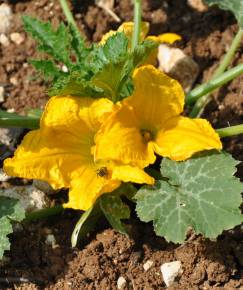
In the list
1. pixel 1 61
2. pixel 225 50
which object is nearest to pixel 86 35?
pixel 1 61

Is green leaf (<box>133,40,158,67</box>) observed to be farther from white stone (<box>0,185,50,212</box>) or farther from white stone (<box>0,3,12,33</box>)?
white stone (<box>0,3,12,33</box>)

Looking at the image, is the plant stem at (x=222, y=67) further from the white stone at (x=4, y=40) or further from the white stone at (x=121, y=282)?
the white stone at (x=4, y=40)

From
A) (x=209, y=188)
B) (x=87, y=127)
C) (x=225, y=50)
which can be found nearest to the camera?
(x=209, y=188)

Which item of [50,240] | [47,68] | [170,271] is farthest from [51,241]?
[47,68]

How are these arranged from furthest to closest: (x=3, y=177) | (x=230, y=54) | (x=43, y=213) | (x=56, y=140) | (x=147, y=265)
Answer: (x=230, y=54), (x=3, y=177), (x=43, y=213), (x=147, y=265), (x=56, y=140)

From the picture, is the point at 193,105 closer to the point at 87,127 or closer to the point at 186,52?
the point at 186,52

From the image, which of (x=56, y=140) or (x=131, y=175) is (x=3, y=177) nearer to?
(x=56, y=140)
